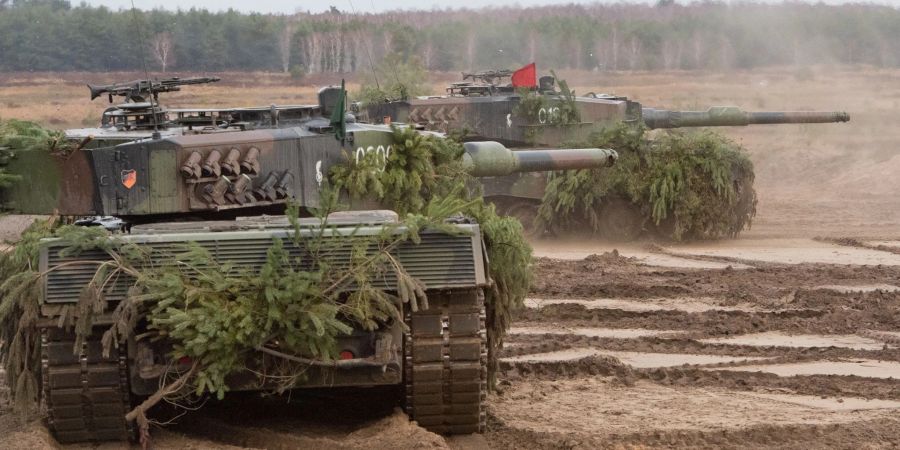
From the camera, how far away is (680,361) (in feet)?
38.0

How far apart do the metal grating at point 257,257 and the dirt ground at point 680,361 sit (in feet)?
2.92

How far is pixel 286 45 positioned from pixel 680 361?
90.4ft

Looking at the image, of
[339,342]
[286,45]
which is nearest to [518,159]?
[339,342]

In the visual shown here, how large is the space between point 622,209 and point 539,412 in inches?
452

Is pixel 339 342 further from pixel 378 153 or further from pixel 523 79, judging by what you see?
pixel 523 79

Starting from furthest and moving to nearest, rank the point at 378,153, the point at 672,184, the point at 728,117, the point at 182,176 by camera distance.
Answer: the point at 728,117 < the point at 672,184 < the point at 378,153 < the point at 182,176

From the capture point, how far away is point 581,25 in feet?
153

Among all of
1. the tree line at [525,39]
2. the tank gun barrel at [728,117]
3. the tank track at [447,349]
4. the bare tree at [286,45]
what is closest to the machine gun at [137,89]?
the tank track at [447,349]

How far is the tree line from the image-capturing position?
32656mm

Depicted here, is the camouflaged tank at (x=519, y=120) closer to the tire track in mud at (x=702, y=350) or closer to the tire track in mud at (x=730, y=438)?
the tire track in mud at (x=702, y=350)

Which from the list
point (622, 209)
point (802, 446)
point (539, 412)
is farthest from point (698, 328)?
point (622, 209)

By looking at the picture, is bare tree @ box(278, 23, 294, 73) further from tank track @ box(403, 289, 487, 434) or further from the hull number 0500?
tank track @ box(403, 289, 487, 434)

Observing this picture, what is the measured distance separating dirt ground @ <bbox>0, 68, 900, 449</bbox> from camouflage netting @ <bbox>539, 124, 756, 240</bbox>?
0.45m

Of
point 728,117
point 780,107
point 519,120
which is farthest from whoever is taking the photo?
point 780,107
